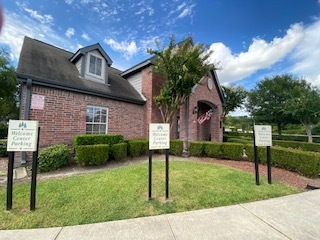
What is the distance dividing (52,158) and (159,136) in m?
4.55

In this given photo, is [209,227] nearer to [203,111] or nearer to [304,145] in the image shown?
[203,111]

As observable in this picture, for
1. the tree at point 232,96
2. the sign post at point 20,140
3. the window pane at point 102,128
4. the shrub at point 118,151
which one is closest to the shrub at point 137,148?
the shrub at point 118,151

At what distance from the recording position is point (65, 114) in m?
7.39

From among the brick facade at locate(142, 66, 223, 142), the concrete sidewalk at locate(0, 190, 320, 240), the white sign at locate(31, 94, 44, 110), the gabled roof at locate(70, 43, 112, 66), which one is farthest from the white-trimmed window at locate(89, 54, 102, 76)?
the concrete sidewalk at locate(0, 190, 320, 240)

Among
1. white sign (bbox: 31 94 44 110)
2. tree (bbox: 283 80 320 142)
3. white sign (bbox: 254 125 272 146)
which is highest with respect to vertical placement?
tree (bbox: 283 80 320 142)

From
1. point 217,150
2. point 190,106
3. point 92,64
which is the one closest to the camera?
point 217,150

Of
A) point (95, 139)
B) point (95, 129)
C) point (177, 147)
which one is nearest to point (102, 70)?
point (95, 129)

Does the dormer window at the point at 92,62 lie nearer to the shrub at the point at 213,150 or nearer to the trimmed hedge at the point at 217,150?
the trimmed hedge at the point at 217,150

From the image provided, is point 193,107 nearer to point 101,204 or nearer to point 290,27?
point 290,27

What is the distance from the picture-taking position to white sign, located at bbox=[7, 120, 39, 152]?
3244 millimetres

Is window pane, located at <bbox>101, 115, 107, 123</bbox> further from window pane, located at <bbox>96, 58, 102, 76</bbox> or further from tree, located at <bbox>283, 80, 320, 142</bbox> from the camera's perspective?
tree, located at <bbox>283, 80, 320, 142</bbox>

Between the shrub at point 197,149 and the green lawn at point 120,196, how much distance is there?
11.5 ft

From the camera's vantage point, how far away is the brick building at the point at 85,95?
265 inches

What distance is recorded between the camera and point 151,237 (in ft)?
7.92
